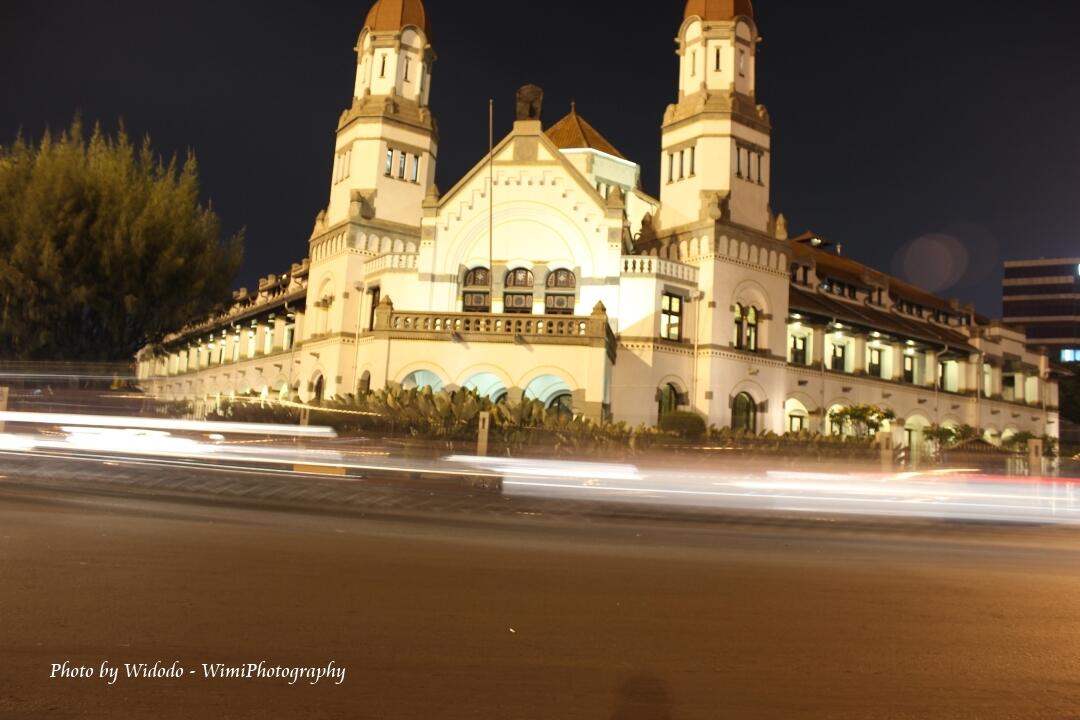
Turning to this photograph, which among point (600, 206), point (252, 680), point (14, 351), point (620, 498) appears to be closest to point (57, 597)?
point (252, 680)

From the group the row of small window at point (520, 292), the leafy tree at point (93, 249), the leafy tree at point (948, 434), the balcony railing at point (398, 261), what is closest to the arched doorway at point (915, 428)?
the leafy tree at point (948, 434)

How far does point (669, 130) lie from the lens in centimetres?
3966

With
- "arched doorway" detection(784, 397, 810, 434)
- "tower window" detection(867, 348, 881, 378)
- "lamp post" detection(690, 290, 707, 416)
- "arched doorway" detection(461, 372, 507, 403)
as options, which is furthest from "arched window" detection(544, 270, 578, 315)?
"tower window" detection(867, 348, 881, 378)

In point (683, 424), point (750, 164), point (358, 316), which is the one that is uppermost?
point (750, 164)

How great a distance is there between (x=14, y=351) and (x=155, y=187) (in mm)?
7232

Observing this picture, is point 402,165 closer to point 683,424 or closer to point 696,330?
point 696,330

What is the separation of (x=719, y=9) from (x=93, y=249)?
1128 inches

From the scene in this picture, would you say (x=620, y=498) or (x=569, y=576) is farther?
(x=620, y=498)

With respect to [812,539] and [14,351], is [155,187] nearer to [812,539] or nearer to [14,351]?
[14,351]

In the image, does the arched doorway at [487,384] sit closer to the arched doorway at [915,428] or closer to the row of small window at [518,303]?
the row of small window at [518,303]

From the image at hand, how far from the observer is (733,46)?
128 feet

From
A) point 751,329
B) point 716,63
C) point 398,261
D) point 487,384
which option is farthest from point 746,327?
point 398,261

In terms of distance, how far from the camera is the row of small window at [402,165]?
40188 mm

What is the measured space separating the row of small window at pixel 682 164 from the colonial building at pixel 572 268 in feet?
0.24
